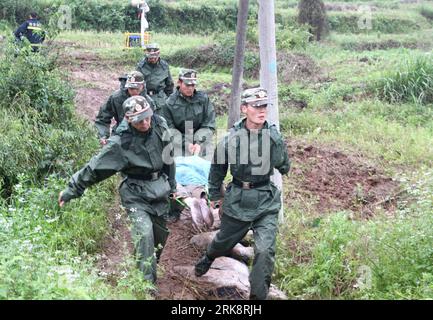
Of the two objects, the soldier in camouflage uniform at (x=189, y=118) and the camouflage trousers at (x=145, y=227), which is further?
the soldier in camouflage uniform at (x=189, y=118)

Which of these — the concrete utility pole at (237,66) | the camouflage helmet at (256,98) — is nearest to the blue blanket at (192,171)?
the concrete utility pole at (237,66)

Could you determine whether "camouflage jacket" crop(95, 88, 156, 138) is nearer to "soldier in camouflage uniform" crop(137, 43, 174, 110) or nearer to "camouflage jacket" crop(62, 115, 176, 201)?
Answer: "soldier in camouflage uniform" crop(137, 43, 174, 110)

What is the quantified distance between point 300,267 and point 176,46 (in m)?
15.6

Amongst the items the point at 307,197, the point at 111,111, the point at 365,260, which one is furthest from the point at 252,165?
the point at 111,111

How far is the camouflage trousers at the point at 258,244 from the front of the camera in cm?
551

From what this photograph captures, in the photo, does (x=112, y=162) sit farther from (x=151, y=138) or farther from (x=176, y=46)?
(x=176, y=46)

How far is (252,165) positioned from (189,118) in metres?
2.49

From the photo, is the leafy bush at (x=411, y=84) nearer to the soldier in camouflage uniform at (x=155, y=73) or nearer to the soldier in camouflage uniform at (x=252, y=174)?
A: the soldier in camouflage uniform at (x=155, y=73)

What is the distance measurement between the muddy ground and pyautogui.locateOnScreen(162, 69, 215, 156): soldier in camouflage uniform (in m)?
1.09

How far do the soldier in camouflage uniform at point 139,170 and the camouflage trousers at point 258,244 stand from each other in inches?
22.7

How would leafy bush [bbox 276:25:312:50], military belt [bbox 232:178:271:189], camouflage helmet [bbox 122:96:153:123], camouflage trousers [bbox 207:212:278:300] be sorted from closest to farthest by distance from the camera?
camouflage trousers [bbox 207:212:278:300] → camouflage helmet [bbox 122:96:153:123] → military belt [bbox 232:178:271:189] → leafy bush [bbox 276:25:312:50]

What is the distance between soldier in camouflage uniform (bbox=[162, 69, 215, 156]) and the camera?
8.02 m

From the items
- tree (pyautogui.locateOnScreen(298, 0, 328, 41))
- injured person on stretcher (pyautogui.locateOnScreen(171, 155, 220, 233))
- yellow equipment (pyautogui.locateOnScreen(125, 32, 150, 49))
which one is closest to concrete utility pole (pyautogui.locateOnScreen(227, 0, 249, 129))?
injured person on stretcher (pyautogui.locateOnScreen(171, 155, 220, 233))

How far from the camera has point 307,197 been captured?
8.45 m
